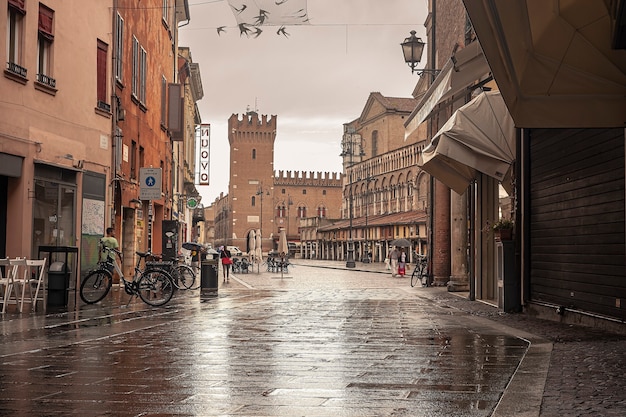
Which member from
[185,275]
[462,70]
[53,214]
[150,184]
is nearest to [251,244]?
[150,184]

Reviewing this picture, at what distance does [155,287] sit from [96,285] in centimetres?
117

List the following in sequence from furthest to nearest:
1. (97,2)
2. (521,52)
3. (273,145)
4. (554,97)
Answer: (273,145)
(97,2)
(554,97)
(521,52)

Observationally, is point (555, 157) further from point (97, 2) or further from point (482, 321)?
point (97, 2)

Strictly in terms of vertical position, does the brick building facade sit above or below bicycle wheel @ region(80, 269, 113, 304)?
above

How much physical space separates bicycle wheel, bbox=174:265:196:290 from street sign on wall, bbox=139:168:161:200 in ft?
7.76

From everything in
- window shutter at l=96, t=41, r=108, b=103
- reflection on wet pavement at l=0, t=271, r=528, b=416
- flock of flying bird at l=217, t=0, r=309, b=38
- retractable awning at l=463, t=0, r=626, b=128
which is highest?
window shutter at l=96, t=41, r=108, b=103

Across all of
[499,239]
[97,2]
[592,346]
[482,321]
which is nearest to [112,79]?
[97,2]

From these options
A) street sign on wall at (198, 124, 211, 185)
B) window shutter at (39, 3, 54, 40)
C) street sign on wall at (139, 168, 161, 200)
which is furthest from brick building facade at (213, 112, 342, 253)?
window shutter at (39, 3, 54, 40)

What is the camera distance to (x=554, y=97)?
28.8ft

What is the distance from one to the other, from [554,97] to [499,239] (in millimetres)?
7467

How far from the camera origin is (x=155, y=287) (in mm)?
17422

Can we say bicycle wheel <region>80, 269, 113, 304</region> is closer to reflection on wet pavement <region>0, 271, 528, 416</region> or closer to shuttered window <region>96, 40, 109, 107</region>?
reflection on wet pavement <region>0, 271, 528, 416</region>

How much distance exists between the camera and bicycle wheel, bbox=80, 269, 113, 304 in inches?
643

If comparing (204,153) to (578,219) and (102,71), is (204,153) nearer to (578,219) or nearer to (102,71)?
(102,71)
